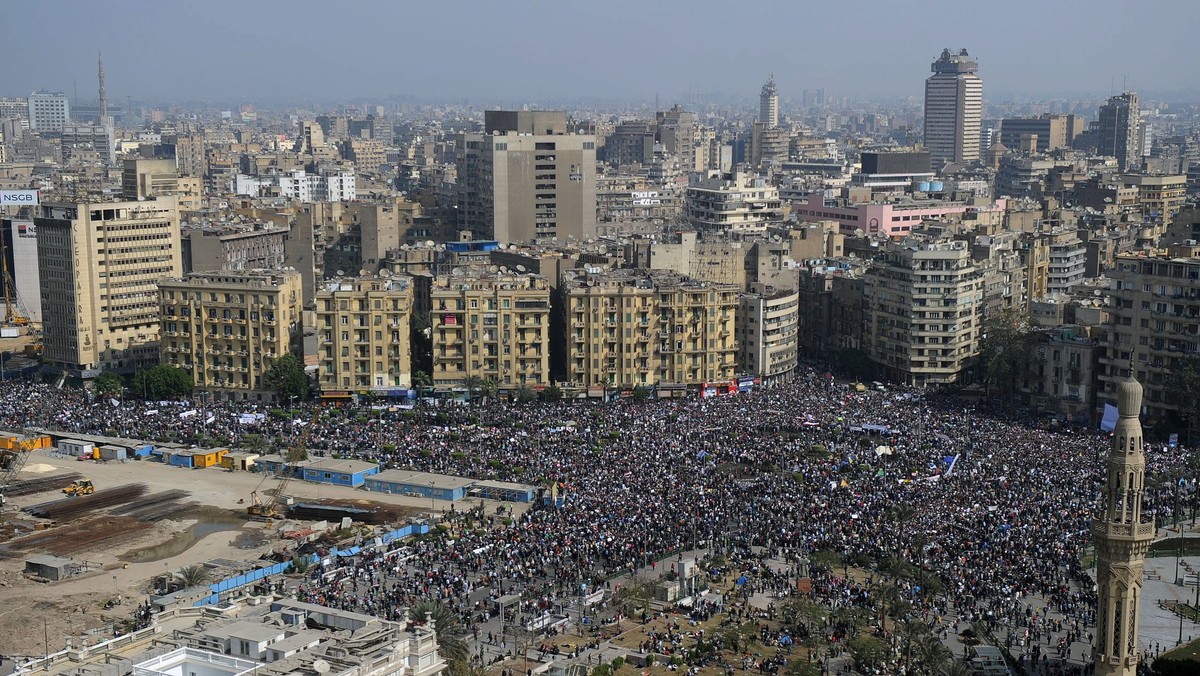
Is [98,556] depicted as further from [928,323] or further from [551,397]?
[928,323]

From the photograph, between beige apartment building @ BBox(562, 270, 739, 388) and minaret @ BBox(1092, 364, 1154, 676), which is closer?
minaret @ BBox(1092, 364, 1154, 676)

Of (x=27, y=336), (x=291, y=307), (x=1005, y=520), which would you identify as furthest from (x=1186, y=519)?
(x=27, y=336)

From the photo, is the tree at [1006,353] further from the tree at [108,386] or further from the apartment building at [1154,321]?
the tree at [108,386]

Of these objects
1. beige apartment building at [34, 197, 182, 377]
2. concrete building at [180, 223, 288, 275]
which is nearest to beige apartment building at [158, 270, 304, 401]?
beige apartment building at [34, 197, 182, 377]

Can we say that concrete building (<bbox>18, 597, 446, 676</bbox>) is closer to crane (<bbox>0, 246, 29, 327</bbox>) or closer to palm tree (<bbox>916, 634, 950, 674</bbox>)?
palm tree (<bbox>916, 634, 950, 674</bbox>)

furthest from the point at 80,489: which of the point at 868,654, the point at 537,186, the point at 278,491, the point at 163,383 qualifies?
the point at 537,186

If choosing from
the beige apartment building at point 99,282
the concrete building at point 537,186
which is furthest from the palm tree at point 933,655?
the concrete building at point 537,186
